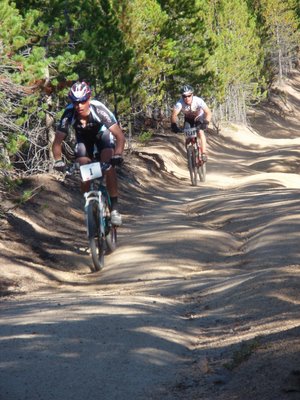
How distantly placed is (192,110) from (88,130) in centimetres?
912

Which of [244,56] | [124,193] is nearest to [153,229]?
[124,193]

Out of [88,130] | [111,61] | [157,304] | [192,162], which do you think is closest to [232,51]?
[111,61]

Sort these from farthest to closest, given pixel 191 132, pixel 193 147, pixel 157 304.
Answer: pixel 193 147, pixel 191 132, pixel 157 304

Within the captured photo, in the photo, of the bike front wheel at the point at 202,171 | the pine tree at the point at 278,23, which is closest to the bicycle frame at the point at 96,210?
the bike front wheel at the point at 202,171

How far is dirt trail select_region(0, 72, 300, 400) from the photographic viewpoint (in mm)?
5414

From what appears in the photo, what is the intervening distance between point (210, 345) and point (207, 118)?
1295cm

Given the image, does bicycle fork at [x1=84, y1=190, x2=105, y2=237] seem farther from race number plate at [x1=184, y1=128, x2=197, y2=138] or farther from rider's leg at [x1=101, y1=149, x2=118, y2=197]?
race number plate at [x1=184, y1=128, x2=197, y2=138]

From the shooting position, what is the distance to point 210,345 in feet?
22.0

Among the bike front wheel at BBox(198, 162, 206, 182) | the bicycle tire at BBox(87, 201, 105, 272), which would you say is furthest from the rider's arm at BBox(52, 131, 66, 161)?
the bike front wheel at BBox(198, 162, 206, 182)

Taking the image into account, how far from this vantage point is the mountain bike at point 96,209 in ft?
35.9

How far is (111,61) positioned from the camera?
25125 millimetres

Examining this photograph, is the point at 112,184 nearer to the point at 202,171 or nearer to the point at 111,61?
the point at 202,171

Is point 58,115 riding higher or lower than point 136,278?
higher

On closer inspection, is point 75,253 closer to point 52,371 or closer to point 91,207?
point 91,207
